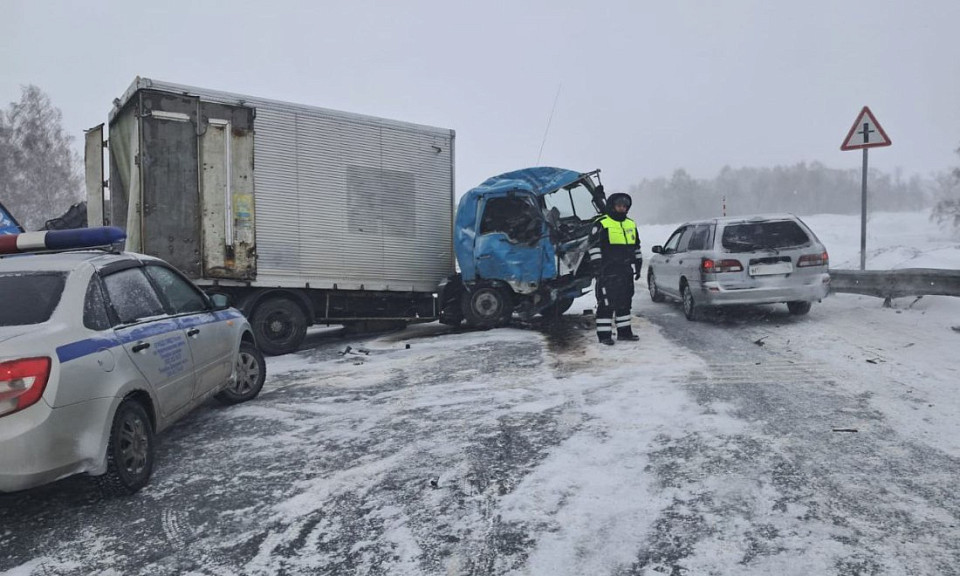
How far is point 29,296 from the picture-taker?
3520mm

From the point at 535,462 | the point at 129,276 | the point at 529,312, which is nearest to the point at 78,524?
the point at 129,276

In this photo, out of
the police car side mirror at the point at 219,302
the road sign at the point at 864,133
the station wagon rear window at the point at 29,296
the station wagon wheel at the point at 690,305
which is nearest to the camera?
the station wagon rear window at the point at 29,296

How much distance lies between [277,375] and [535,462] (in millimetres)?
4211

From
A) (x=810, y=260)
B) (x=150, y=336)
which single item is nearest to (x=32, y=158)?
(x=150, y=336)

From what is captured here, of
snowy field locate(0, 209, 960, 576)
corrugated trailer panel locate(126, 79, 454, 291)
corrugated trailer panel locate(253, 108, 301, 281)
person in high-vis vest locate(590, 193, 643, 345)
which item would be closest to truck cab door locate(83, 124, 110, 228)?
corrugated trailer panel locate(126, 79, 454, 291)

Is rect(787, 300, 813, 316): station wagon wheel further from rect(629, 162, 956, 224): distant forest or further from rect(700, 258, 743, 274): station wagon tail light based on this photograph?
rect(629, 162, 956, 224): distant forest

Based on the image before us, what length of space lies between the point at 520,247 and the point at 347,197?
272cm

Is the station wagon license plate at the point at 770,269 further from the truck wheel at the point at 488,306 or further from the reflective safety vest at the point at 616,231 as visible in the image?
the truck wheel at the point at 488,306

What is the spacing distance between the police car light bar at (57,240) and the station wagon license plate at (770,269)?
304 inches

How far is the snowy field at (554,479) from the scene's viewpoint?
2.81 metres

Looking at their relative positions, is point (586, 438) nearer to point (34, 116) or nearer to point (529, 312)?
point (529, 312)

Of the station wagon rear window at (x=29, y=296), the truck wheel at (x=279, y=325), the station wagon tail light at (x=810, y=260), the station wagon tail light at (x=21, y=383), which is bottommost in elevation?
the truck wheel at (x=279, y=325)

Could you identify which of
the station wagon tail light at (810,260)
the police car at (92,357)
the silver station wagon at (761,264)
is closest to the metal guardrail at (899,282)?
the silver station wagon at (761,264)

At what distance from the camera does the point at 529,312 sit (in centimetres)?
955
